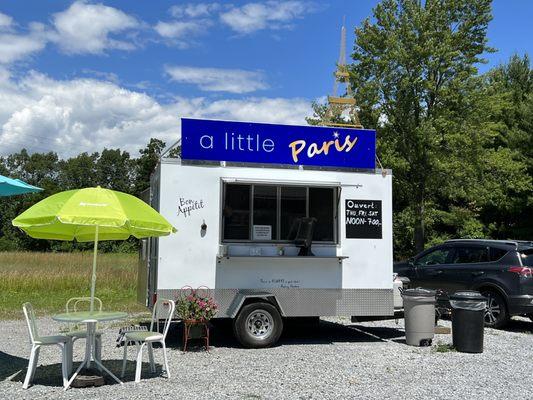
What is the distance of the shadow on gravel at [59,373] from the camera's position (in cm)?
660

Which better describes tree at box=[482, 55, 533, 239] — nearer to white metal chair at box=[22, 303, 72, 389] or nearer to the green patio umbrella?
the green patio umbrella

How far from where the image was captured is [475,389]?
655 cm

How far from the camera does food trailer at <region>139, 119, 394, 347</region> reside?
8.75 meters

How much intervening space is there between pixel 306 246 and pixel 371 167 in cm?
185

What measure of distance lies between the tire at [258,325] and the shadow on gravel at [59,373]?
150 cm

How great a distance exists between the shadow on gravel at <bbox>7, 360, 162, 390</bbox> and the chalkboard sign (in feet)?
12.5

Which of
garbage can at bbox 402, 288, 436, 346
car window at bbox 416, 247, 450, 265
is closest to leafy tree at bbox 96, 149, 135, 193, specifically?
car window at bbox 416, 247, 450, 265

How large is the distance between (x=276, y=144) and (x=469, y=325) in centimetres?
420

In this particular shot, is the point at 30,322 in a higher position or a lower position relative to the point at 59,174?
lower

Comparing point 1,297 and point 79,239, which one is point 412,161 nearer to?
point 1,297

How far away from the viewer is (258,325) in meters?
8.88

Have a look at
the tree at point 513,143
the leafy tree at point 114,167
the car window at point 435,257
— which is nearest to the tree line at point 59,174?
the leafy tree at point 114,167

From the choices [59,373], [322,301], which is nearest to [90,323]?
[59,373]

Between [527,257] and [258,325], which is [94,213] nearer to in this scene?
[258,325]
